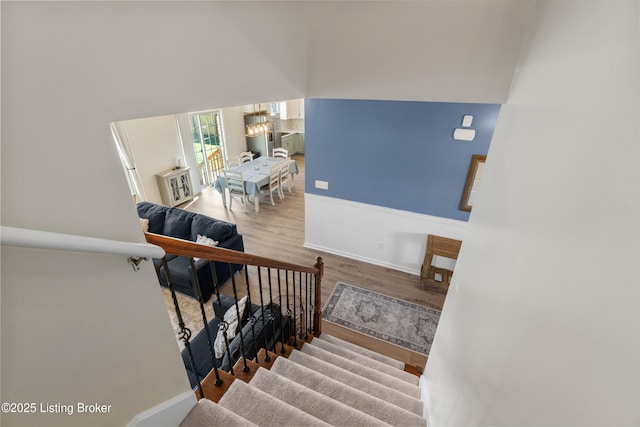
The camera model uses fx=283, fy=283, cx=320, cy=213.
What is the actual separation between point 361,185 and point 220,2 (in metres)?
3.19

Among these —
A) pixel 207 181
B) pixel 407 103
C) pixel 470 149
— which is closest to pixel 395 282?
pixel 470 149

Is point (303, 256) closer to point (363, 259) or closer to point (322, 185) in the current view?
point (363, 259)

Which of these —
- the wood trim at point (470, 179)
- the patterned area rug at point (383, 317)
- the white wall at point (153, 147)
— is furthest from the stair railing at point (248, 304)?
the white wall at point (153, 147)

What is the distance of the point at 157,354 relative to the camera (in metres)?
1.09

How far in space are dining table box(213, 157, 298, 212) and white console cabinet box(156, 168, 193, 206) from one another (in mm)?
663

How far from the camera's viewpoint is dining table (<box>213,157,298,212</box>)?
18.8 feet

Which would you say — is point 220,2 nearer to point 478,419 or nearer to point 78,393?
point 78,393

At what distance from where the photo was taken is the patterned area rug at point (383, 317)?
3322mm

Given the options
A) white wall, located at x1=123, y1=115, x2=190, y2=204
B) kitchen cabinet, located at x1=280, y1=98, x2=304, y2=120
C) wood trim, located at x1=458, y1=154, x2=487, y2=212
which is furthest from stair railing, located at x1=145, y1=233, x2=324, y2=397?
kitchen cabinet, located at x1=280, y1=98, x2=304, y2=120

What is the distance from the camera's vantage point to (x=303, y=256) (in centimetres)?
466

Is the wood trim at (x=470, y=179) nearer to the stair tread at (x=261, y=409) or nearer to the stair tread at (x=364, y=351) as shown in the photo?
the stair tread at (x=364, y=351)

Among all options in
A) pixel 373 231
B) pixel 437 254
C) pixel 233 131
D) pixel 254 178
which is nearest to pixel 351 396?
pixel 437 254

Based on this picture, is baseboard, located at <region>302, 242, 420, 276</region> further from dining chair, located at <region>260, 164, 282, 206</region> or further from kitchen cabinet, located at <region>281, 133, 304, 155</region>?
kitchen cabinet, located at <region>281, 133, 304, 155</region>

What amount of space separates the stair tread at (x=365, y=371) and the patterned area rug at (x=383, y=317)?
92 cm
